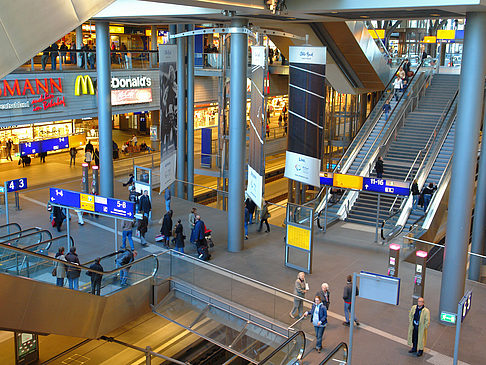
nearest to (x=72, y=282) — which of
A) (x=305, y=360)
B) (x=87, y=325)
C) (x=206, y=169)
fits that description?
(x=87, y=325)

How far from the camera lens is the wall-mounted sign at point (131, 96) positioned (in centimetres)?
2592

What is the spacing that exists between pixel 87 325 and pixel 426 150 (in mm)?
15703

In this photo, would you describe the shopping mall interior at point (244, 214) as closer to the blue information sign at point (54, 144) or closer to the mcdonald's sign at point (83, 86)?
the mcdonald's sign at point (83, 86)

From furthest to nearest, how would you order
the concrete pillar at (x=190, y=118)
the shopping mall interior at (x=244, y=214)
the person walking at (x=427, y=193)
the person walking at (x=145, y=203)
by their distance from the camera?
the concrete pillar at (x=190, y=118) < the person walking at (x=427, y=193) < the person walking at (x=145, y=203) < the shopping mall interior at (x=244, y=214)

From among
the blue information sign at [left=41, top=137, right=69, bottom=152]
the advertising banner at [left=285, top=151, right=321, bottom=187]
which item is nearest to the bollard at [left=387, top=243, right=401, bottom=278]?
Answer: the advertising banner at [left=285, top=151, right=321, bottom=187]

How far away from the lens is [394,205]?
21.3m

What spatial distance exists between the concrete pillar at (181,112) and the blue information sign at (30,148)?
28.1 ft

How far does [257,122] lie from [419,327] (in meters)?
6.54

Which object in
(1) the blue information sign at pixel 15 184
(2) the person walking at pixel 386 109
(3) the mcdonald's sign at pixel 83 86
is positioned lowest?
(1) the blue information sign at pixel 15 184

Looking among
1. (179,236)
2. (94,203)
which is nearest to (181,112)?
(179,236)

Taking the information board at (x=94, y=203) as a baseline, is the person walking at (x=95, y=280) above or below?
below

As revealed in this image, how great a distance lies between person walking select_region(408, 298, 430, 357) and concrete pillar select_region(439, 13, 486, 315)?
1779mm

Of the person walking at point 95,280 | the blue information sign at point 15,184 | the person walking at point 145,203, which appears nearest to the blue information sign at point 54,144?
the blue information sign at point 15,184

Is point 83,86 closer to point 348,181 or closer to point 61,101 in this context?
point 61,101
